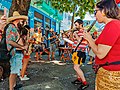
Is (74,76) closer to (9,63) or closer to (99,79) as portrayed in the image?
(9,63)

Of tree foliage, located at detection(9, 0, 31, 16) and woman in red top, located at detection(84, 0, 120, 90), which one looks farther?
tree foliage, located at detection(9, 0, 31, 16)

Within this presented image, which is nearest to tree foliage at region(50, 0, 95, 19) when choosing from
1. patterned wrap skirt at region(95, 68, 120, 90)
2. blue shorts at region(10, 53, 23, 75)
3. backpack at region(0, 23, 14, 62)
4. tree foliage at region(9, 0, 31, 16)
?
tree foliage at region(9, 0, 31, 16)

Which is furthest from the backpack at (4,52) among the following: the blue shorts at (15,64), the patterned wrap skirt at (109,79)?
the patterned wrap skirt at (109,79)

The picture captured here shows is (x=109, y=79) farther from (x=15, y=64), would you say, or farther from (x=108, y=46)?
(x=15, y=64)

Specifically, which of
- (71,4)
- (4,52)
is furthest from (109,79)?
(71,4)

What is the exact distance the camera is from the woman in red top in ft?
7.66

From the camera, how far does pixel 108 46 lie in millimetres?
2336

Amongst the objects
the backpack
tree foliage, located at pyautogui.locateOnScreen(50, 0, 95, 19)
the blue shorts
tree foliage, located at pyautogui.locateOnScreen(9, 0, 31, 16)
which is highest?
tree foliage, located at pyautogui.locateOnScreen(50, 0, 95, 19)

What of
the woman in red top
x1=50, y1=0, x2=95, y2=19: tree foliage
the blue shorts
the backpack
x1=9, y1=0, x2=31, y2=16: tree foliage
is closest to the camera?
the woman in red top

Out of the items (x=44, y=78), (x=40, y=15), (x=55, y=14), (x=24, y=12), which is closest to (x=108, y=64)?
(x=44, y=78)

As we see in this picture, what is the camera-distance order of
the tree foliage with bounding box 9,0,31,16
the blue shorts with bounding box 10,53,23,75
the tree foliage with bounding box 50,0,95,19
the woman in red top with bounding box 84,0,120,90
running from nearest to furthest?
the woman in red top with bounding box 84,0,120,90 → the blue shorts with bounding box 10,53,23,75 → the tree foliage with bounding box 9,0,31,16 → the tree foliage with bounding box 50,0,95,19

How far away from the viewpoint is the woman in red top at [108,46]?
2336 mm

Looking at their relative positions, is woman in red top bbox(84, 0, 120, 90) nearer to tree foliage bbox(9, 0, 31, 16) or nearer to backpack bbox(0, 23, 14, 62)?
backpack bbox(0, 23, 14, 62)

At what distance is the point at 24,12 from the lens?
7.96 meters
